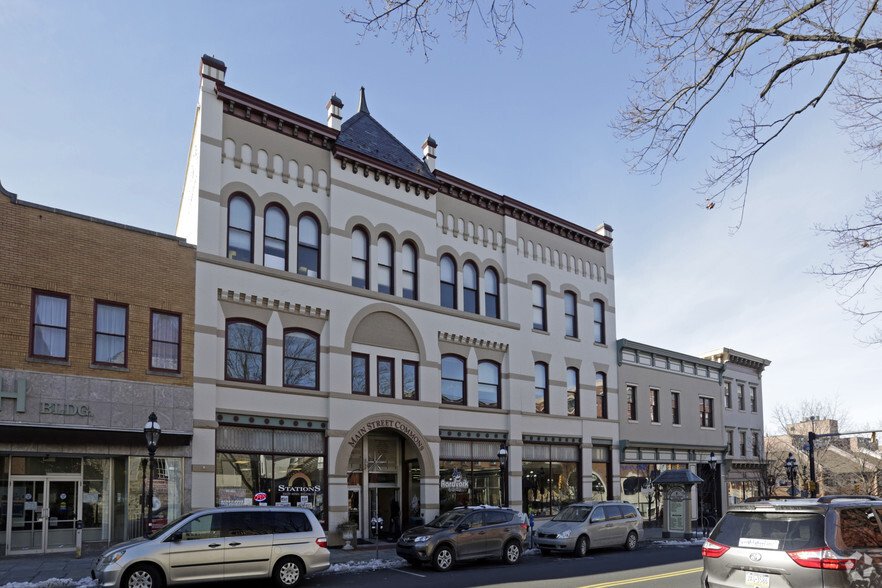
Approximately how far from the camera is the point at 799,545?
8039mm

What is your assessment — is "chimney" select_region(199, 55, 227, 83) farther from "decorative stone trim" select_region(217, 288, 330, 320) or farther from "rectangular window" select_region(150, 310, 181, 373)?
"rectangular window" select_region(150, 310, 181, 373)

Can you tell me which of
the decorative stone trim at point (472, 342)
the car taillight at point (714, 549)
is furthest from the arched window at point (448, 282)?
the car taillight at point (714, 549)

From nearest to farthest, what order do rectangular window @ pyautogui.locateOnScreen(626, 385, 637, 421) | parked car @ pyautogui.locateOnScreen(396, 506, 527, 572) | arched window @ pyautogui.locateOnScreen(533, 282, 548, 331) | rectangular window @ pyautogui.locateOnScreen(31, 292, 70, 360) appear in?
rectangular window @ pyautogui.locateOnScreen(31, 292, 70, 360), parked car @ pyautogui.locateOnScreen(396, 506, 527, 572), arched window @ pyautogui.locateOnScreen(533, 282, 548, 331), rectangular window @ pyautogui.locateOnScreen(626, 385, 637, 421)

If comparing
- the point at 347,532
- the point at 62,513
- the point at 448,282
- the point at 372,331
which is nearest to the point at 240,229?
the point at 372,331

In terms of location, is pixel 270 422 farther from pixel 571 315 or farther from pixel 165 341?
pixel 571 315

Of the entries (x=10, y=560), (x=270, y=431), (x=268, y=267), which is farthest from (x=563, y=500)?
(x=10, y=560)

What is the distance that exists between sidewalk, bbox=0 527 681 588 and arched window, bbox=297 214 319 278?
28.3ft

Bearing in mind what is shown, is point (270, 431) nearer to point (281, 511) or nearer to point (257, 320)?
point (257, 320)

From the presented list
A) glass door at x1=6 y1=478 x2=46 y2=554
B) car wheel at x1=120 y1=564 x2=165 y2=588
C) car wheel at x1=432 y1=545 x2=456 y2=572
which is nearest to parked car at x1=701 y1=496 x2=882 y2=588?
car wheel at x1=120 y1=564 x2=165 y2=588

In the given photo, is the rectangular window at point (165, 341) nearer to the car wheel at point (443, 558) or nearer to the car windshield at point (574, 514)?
the car wheel at point (443, 558)

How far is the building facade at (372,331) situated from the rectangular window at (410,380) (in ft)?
0.23

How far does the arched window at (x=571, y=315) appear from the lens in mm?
33844

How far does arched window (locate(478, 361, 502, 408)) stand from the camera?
2914cm

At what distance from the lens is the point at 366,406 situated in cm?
2459
